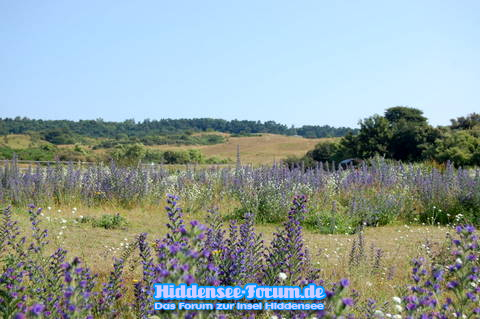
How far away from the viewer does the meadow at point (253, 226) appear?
3418 mm

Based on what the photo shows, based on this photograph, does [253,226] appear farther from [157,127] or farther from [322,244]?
[157,127]

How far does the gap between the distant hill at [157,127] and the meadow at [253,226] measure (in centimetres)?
8628

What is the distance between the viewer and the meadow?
3.42 meters

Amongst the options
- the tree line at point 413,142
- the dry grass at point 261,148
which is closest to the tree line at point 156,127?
the dry grass at point 261,148

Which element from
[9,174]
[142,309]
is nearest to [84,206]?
[9,174]

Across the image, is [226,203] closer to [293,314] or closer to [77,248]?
[77,248]

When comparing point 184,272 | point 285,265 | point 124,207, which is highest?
point 184,272

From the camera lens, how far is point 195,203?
10.7 meters

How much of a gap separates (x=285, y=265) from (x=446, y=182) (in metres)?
8.39

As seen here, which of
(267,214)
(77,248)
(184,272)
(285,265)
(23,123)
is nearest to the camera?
(184,272)

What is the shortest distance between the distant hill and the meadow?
86.3 meters

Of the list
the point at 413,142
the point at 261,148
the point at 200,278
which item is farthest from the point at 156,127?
the point at 200,278

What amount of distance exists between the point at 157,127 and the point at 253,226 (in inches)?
4918

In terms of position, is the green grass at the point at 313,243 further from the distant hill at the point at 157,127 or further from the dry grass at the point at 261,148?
the distant hill at the point at 157,127
